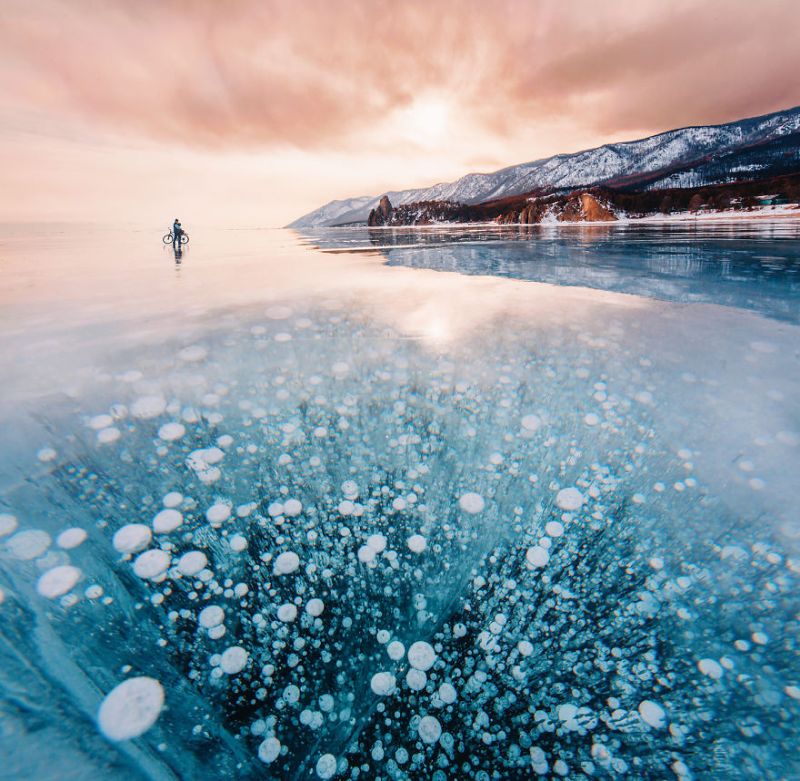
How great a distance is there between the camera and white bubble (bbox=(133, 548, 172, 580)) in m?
1.93

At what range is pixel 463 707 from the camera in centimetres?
144

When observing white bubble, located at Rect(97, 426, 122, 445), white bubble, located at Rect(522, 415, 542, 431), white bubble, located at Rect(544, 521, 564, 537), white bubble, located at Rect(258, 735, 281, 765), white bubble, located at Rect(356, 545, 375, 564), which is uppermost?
white bubble, located at Rect(97, 426, 122, 445)

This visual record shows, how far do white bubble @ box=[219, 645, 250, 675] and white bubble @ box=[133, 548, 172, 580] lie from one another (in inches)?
24.2

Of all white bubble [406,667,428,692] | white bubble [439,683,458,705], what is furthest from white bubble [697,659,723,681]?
white bubble [406,667,428,692]

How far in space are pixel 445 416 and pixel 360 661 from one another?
2.02 metres

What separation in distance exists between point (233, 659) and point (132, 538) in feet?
3.36

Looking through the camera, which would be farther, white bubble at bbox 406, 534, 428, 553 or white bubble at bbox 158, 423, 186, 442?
white bubble at bbox 158, 423, 186, 442

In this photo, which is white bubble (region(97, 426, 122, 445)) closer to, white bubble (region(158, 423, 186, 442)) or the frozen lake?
the frozen lake

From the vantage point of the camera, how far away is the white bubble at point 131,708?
A: 138 centimetres

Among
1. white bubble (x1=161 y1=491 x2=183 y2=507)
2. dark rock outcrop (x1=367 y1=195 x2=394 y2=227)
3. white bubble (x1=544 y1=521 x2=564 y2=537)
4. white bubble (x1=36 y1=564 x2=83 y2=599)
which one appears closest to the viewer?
white bubble (x1=36 y1=564 x2=83 y2=599)

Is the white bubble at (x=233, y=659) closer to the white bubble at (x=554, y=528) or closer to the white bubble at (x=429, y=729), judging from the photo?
the white bubble at (x=429, y=729)

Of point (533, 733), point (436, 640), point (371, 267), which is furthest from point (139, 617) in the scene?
point (371, 267)

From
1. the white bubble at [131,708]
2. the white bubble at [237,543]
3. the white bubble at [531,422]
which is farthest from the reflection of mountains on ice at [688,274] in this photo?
the white bubble at [131,708]

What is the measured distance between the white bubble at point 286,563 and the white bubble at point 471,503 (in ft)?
3.31
